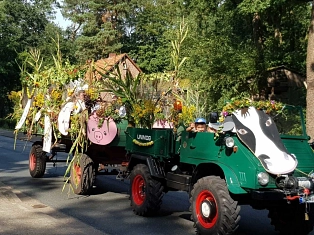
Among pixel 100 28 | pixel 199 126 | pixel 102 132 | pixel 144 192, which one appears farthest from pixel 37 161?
pixel 100 28

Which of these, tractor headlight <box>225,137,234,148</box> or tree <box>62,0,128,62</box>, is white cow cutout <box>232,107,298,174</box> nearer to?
tractor headlight <box>225,137,234,148</box>

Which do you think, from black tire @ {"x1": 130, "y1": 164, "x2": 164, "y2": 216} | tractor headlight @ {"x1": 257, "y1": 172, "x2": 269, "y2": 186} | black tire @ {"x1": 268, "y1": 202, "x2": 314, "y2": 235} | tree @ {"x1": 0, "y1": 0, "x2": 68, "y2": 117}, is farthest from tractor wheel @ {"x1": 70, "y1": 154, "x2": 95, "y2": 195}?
tree @ {"x1": 0, "y1": 0, "x2": 68, "y2": 117}

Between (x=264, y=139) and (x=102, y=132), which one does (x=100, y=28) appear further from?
(x=264, y=139)

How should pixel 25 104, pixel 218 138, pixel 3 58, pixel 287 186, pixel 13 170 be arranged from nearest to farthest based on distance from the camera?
pixel 287 186, pixel 218 138, pixel 25 104, pixel 13 170, pixel 3 58

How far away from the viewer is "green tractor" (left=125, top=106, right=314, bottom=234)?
647 centimetres

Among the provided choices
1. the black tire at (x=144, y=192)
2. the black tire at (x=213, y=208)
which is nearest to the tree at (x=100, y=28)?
the black tire at (x=144, y=192)

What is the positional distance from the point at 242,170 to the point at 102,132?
4.02 metres

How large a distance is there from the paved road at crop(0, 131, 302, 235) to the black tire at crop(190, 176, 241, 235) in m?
0.77

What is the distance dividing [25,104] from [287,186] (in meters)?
7.92

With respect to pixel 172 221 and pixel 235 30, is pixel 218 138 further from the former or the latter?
pixel 235 30

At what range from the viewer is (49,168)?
51.4ft

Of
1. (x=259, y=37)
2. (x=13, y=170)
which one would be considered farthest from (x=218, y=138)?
(x=259, y=37)

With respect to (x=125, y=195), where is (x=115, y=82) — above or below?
above

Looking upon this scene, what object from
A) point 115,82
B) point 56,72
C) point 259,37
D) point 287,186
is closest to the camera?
point 287,186
